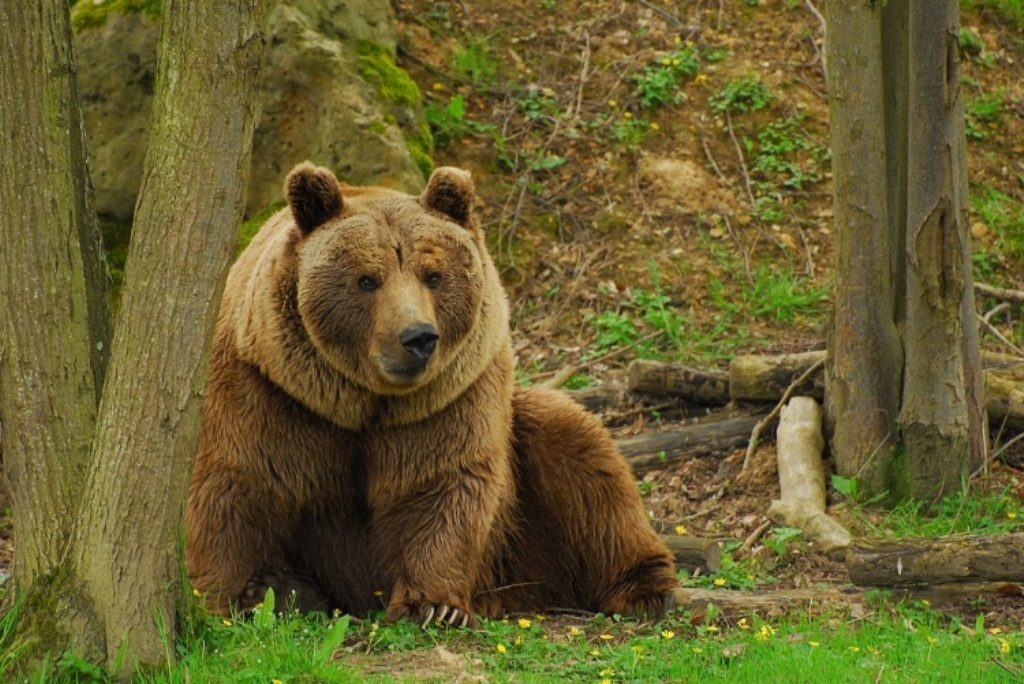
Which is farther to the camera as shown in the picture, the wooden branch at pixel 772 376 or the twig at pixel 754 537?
the wooden branch at pixel 772 376

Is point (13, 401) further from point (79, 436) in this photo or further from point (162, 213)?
point (162, 213)

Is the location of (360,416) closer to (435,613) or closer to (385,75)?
(435,613)

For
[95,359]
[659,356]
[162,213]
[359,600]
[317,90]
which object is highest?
[317,90]

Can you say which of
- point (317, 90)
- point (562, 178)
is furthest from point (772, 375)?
point (317, 90)

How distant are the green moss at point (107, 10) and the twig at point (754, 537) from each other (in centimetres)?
591

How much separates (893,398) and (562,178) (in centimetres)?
437

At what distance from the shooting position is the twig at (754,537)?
7.62 m

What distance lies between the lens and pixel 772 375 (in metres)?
8.74

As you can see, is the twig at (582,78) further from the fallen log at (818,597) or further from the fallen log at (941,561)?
the fallen log at (941,561)

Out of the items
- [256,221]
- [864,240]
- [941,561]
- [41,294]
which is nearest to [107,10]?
[256,221]

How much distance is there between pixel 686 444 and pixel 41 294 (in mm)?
4914

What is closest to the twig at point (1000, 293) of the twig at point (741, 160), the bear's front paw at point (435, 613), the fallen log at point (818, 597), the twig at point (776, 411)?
the twig at point (776, 411)

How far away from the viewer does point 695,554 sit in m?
7.11

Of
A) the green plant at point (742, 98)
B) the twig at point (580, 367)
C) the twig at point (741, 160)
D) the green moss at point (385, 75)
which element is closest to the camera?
the twig at point (580, 367)
